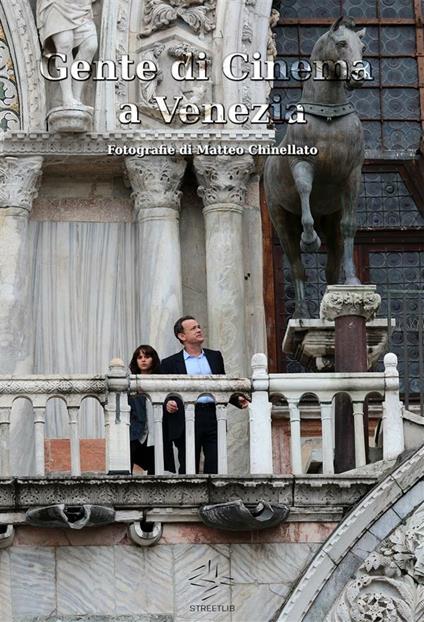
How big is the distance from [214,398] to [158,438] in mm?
533

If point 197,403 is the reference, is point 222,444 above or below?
below

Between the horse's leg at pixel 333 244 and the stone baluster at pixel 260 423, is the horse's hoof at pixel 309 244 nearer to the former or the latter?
the horse's leg at pixel 333 244

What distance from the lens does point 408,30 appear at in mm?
28359

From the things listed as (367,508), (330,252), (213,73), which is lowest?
(367,508)

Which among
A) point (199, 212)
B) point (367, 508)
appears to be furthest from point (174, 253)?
point (367, 508)

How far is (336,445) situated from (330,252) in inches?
Result: 96.9

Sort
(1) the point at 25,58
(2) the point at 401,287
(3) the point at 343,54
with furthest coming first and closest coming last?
(2) the point at 401,287
(1) the point at 25,58
(3) the point at 343,54

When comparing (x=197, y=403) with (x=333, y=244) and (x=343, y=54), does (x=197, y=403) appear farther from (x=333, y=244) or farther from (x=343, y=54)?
(x=343, y=54)

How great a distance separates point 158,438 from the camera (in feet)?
75.2

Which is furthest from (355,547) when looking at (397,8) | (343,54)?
(397,8)

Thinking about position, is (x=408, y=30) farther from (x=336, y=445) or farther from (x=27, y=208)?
(x=336, y=445)

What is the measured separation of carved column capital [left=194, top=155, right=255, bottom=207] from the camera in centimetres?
2659

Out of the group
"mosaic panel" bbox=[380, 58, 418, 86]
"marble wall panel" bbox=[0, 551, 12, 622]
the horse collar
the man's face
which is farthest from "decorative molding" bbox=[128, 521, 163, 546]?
"mosaic panel" bbox=[380, 58, 418, 86]

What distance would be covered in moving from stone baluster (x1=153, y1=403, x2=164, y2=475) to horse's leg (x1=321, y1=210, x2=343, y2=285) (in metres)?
2.94
